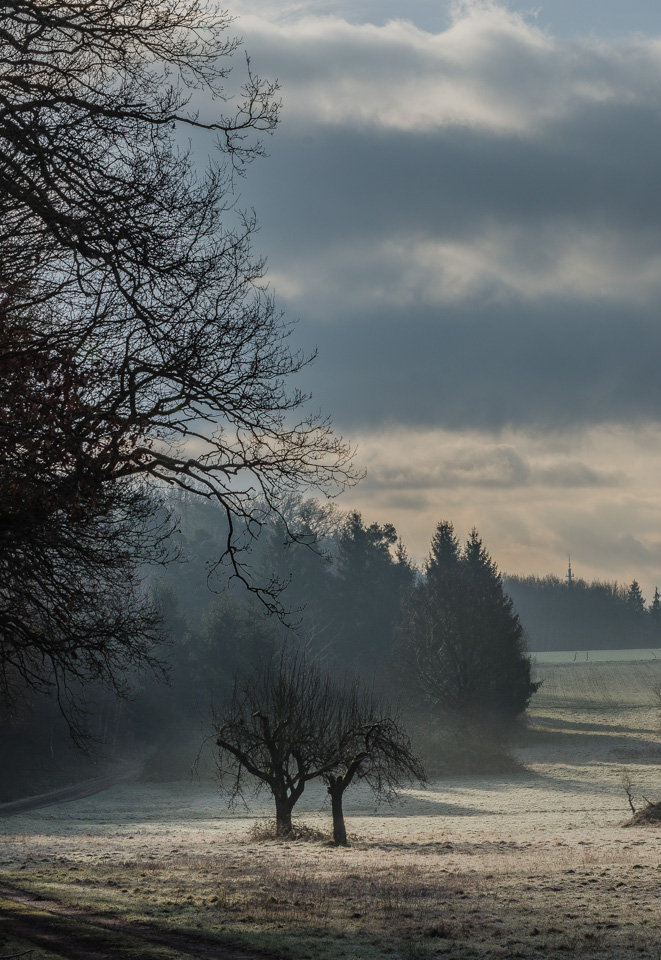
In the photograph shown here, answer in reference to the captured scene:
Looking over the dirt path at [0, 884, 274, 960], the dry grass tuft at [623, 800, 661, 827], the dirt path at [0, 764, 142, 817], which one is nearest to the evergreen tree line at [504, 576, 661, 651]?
the dirt path at [0, 764, 142, 817]

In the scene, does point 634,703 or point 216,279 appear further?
point 634,703

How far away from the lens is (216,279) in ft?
38.2

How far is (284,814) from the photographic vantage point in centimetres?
2975

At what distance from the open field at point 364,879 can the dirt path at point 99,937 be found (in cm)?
4

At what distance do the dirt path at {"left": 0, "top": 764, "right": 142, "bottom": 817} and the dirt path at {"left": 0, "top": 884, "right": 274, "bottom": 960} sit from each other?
34.7m

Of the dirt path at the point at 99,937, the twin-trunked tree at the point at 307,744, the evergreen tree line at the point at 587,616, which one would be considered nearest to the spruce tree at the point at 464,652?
the twin-trunked tree at the point at 307,744

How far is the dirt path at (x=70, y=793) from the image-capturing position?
46.7 metres

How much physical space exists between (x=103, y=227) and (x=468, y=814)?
32.7 m

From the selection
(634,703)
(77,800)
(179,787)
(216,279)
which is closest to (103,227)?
(216,279)

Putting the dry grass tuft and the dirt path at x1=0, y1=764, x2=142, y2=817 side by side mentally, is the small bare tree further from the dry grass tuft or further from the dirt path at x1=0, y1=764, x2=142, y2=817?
the dirt path at x1=0, y1=764, x2=142, y2=817

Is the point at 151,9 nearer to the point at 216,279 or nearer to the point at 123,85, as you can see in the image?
the point at 123,85

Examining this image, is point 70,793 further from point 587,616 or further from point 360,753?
point 587,616

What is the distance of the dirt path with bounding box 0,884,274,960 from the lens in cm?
937

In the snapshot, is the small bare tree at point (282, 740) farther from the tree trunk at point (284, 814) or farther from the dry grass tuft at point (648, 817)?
the dry grass tuft at point (648, 817)
